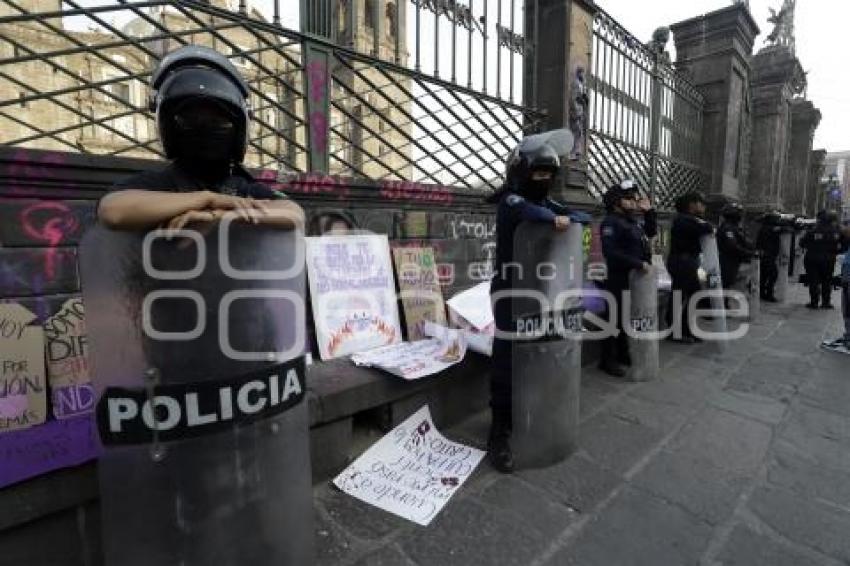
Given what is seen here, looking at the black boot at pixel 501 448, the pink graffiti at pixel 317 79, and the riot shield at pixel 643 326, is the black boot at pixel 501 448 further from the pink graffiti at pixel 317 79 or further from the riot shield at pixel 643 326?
the pink graffiti at pixel 317 79

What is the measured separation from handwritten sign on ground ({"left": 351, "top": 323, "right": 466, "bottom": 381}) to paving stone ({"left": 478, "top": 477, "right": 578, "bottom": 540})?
73 centimetres

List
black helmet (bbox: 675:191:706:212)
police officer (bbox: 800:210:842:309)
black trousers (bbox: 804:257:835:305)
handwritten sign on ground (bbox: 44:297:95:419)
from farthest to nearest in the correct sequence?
black trousers (bbox: 804:257:835:305) → police officer (bbox: 800:210:842:309) → black helmet (bbox: 675:191:706:212) → handwritten sign on ground (bbox: 44:297:95:419)

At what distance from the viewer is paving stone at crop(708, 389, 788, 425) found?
11.4 feet

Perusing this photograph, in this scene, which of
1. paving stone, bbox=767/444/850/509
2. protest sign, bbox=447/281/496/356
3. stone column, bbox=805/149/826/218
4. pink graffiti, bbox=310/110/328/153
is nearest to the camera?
paving stone, bbox=767/444/850/509

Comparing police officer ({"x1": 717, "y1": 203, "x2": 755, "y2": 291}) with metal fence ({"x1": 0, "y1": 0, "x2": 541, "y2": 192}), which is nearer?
metal fence ({"x1": 0, "y1": 0, "x2": 541, "y2": 192})

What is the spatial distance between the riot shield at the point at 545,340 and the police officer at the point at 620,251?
6.19 ft

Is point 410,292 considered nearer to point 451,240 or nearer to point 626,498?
point 451,240

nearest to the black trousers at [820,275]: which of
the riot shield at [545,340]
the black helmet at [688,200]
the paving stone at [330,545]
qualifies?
the black helmet at [688,200]

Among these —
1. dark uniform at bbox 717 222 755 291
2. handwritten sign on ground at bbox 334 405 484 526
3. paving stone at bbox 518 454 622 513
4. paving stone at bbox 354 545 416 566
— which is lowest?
paving stone at bbox 354 545 416 566

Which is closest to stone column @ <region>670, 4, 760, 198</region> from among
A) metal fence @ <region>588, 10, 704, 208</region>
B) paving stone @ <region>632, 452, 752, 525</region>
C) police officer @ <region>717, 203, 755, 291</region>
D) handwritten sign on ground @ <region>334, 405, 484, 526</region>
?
metal fence @ <region>588, 10, 704, 208</region>

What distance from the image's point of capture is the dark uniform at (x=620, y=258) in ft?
14.3

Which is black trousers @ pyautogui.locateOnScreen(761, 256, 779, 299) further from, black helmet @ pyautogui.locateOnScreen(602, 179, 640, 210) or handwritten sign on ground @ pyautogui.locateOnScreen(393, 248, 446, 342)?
handwritten sign on ground @ pyautogui.locateOnScreen(393, 248, 446, 342)

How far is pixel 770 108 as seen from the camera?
11.8 meters

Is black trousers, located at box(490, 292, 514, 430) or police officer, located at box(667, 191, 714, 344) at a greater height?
police officer, located at box(667, 191, 714, 344)
